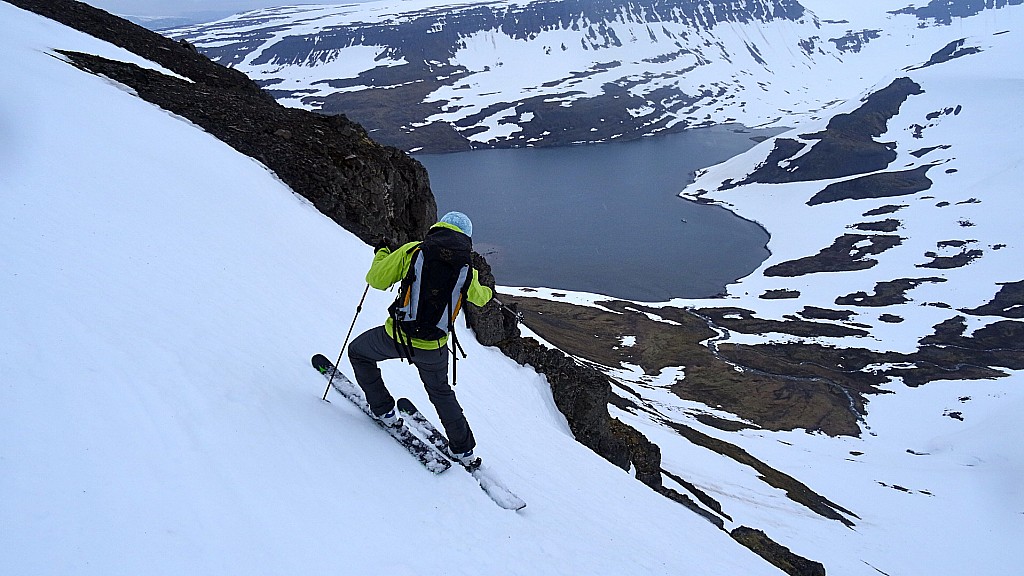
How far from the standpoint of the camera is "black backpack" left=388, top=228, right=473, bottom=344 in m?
5.15

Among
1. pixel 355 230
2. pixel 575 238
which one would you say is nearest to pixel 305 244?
pixel 355 230

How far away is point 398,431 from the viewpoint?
5988 mm

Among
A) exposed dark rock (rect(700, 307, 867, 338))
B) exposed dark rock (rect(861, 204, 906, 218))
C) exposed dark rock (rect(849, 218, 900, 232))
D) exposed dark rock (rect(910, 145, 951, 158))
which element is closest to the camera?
exposed dark rock (rect(700, 307, 867, 338))

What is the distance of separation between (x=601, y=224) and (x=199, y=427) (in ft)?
296

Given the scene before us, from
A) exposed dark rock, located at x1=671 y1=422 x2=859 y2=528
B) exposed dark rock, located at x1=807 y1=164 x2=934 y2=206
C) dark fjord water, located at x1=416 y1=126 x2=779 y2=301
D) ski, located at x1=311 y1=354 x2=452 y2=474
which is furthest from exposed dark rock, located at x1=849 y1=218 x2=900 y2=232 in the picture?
ski, located at x1=311 y1=354 x2=452 y2=474

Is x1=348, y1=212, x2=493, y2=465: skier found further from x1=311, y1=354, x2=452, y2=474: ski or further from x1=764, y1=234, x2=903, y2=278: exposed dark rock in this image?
x1=764, y1=234, x2=903, y2=278: exposed dark rock

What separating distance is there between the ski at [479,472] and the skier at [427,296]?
0.72 metres

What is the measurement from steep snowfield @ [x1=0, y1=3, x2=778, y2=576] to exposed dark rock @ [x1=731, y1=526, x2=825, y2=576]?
17.5 ft

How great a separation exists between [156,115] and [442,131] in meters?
161

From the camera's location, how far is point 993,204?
89.7 meters

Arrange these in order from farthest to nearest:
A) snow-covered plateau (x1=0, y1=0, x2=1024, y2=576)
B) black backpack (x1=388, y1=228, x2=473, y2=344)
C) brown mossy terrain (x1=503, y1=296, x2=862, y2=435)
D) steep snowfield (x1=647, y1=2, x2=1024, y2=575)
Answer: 1. brown mossy terrain (x1=503, y1=296, x2=862, y2=435)
2. steep snowfield (x1=647, y1=2, x2=1024, y2=575)
3. black backpack (x1=388, y1=228, x2=473, y2=344)
4. snow-covered plateau (x1=0, y1=0, x2=1024, y2=576)

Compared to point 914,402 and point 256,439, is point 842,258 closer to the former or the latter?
point 914,402

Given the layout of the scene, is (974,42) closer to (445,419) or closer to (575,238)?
(575,238)

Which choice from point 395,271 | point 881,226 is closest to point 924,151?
point 881,226
